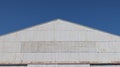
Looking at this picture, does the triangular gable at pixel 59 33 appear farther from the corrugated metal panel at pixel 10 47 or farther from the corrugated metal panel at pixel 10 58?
the corrugated metal panel at pixel 10 58

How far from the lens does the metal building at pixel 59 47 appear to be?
3103 cm

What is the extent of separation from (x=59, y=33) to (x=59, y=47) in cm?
123

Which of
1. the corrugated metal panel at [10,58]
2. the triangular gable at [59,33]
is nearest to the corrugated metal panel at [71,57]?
the corrugated metal panel at [10,58]

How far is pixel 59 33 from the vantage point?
31.8m

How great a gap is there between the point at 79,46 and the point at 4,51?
6.31 meters

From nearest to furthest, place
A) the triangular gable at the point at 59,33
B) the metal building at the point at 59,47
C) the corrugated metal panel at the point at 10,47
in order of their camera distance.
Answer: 1. the metal building at the point at 59,47
2. the corrugated metal panel at the point at 10,47
3. the triangular gable at the point at 59,33

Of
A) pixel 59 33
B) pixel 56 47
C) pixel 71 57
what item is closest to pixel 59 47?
pixel 56 47

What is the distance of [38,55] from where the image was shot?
3119cm

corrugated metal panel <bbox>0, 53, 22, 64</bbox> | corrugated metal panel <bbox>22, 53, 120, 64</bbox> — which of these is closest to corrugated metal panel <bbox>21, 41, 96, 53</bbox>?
corrugated metal panel <bbox>22, 53, 120, 64</bbox>

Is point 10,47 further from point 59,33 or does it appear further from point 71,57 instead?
point 71,57

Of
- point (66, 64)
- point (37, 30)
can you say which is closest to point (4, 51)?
point (37, 30)

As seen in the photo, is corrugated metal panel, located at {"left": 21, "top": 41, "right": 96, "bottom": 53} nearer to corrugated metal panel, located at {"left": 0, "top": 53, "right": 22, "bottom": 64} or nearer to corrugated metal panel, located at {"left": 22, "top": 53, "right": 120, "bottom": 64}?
corrugated metal panel, located at {"left": 22, "top": 53, "right": 120, "bottom": 64}

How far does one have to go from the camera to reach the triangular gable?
31672mm

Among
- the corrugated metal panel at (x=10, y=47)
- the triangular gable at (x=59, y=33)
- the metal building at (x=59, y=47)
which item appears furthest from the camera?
the triangular gable at (x=59, y=33)
